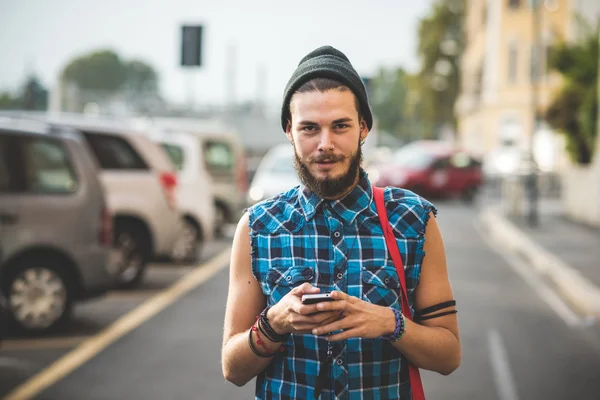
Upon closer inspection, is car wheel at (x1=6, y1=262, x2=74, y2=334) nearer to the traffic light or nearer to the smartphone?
the smartphone

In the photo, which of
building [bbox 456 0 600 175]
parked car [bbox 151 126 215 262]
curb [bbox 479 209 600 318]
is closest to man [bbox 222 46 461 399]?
curb [bbox 479 209 600 318]

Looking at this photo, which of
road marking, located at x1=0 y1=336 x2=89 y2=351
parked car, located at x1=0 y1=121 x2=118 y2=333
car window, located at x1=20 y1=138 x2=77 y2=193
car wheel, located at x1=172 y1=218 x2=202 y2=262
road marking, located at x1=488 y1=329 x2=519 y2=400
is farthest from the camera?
car wheel, located at x1=172 y1=218 x2=202 y2=262

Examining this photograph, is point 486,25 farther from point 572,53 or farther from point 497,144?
point 572,53

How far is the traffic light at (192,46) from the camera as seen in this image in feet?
62.6

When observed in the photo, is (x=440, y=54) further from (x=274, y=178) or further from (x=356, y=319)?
(x=356, y=319)

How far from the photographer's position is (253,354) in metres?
2.35

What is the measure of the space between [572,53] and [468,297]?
1514 centimetres

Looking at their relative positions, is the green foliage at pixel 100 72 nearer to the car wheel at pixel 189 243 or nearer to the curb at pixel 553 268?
the curb at pixel 553 268

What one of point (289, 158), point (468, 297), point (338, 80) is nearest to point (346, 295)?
point (338, 80)

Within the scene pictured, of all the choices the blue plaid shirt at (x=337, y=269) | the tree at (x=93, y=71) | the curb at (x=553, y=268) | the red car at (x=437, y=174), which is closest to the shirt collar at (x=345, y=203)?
the blue plaid shirt at (x=337, y=269)

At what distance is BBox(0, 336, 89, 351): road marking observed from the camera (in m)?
7.77

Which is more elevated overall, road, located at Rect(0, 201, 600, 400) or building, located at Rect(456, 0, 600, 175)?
building, located at Rect(456, 0, 600, 175)

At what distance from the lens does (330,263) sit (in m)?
2.34

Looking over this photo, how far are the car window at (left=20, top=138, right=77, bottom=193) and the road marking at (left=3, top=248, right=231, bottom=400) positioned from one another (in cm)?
142
